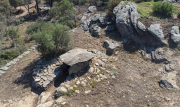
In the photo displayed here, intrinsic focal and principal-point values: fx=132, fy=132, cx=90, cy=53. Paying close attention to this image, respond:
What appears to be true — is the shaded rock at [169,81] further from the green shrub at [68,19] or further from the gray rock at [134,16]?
the green shrub at [68,19]

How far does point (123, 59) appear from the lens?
9.18m

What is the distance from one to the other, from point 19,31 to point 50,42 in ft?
39.4

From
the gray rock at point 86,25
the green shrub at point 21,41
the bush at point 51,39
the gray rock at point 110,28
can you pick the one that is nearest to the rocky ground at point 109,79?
the bush at point 51,39

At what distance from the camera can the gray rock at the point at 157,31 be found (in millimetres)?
9203

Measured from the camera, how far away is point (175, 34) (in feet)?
30.2

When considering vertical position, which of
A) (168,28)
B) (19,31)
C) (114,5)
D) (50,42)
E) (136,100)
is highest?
(114,5)

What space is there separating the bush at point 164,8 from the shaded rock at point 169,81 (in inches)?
216

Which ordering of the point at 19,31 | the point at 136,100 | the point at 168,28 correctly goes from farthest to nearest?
the point at 19,31 < the point at 168,28 < the point at 136,100

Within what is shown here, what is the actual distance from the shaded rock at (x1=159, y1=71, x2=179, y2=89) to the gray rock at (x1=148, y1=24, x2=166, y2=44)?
2713 millimetres

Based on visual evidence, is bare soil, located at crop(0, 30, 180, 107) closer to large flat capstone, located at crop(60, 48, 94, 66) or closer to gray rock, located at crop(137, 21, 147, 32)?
large flat capstone, located at crop(60, 48, 94, 66)

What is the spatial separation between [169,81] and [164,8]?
253 inches

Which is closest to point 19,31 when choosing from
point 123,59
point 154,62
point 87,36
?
point 87,36

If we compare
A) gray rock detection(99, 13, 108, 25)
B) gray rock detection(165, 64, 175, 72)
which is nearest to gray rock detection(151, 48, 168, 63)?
gray rock detection(165, 64, 175, 72)

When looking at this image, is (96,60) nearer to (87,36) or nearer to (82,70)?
(82,70)
